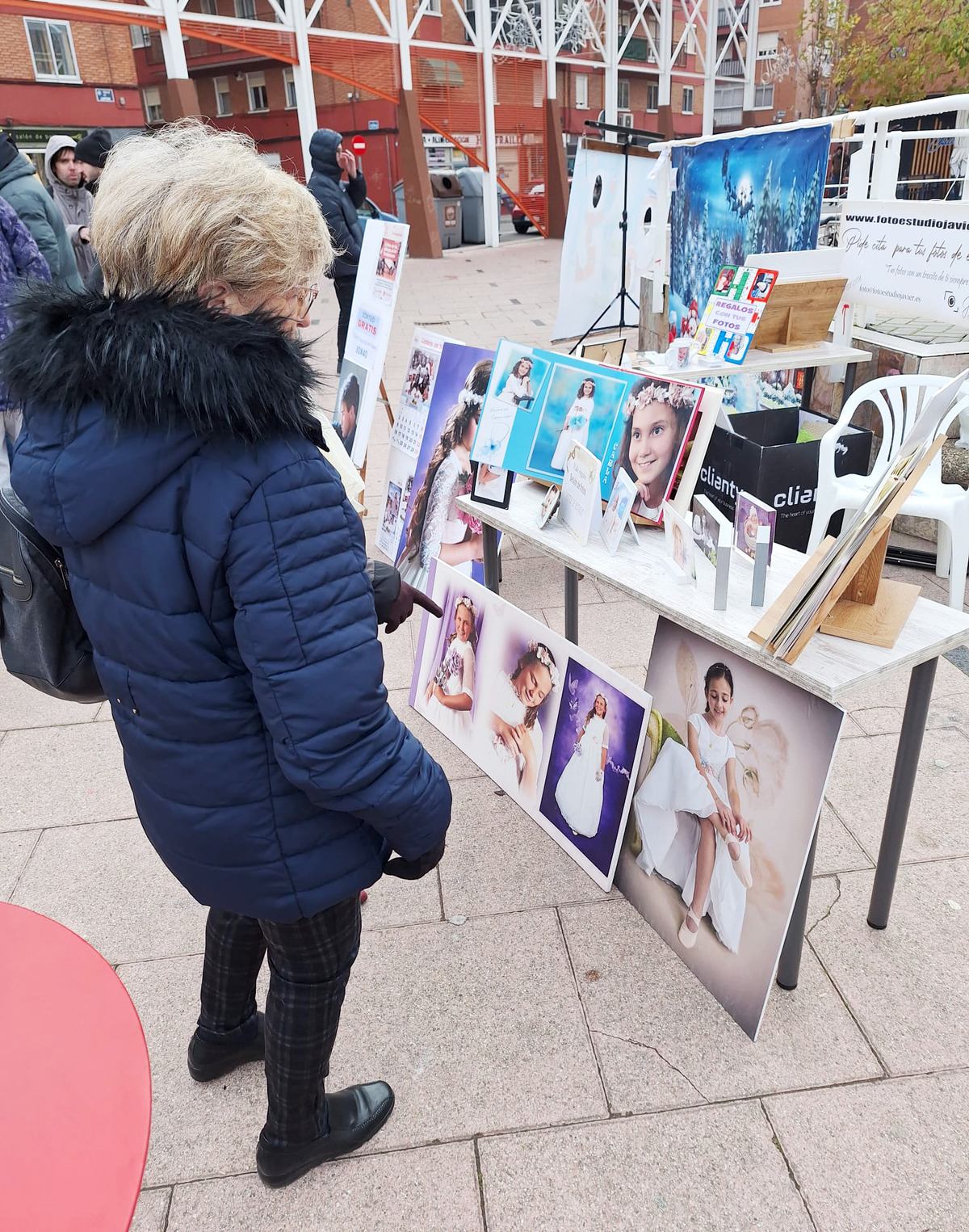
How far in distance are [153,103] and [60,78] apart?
5.06 feet

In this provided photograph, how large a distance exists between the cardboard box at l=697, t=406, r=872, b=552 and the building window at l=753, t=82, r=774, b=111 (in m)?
29.8

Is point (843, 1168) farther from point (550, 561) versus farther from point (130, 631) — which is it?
point (550, 561)

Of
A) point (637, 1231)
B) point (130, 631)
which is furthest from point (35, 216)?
point (637, 1231)

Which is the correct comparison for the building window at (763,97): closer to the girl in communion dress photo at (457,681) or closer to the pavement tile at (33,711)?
the girl in communion dress photo at (457,681)

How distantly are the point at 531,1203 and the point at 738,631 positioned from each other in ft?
4.07

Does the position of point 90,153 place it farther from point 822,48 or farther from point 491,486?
point 822,48

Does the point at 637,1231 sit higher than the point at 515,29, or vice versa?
the point at 515,29

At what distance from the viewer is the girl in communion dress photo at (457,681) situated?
2947 mm

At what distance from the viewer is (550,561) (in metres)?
4.61

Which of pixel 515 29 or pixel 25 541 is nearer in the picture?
pixel 25 541

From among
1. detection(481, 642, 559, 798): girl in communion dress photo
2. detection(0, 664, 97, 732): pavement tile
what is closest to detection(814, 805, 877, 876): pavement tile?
detection(481, 642, 559, 798): girl in communion dress photo

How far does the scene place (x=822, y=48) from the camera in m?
22.6

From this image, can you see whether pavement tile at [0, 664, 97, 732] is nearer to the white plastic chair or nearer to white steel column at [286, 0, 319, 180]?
the white plastic chair

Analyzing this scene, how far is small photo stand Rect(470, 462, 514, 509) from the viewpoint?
2.79 meters
